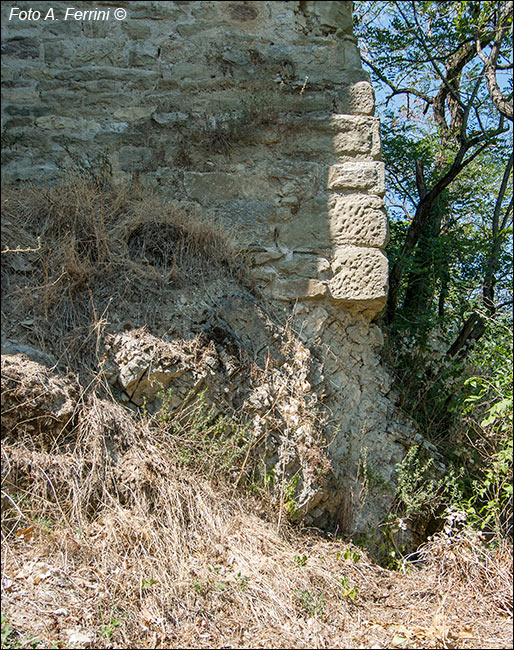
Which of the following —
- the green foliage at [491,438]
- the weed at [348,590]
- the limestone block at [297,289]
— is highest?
the limestone block at [297,289]

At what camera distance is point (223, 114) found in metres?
4.23

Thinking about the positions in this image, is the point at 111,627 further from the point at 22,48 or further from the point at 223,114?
the point at 22,48

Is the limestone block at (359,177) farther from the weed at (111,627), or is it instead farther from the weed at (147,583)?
the weed at (111,627)

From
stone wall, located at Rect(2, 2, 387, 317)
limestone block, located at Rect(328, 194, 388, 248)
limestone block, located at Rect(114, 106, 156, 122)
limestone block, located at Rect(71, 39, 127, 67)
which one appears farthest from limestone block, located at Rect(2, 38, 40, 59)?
limestone block, located at Rect(328, 194, 388, 248)

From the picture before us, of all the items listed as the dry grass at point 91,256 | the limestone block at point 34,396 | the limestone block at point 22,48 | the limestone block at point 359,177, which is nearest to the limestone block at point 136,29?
the limestone block at point 22,48

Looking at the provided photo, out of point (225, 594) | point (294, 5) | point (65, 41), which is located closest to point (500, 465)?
point (225, 594)

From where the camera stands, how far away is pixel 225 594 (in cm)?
279

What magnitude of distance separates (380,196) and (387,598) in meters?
2.43

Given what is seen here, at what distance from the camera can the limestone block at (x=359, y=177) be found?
160 inches

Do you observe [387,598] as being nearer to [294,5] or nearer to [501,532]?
[501,532]

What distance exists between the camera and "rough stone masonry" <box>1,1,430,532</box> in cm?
396

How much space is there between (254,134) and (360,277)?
1232 mm

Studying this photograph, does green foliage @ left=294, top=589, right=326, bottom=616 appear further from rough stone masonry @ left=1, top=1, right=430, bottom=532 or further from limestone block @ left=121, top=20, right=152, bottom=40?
limestone block @ left=121, top=20, right=152, bottom=40

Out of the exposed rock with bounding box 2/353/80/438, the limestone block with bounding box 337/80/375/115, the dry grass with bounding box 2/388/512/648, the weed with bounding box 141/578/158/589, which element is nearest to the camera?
the dry grass with bounding box 2/388/512/648
